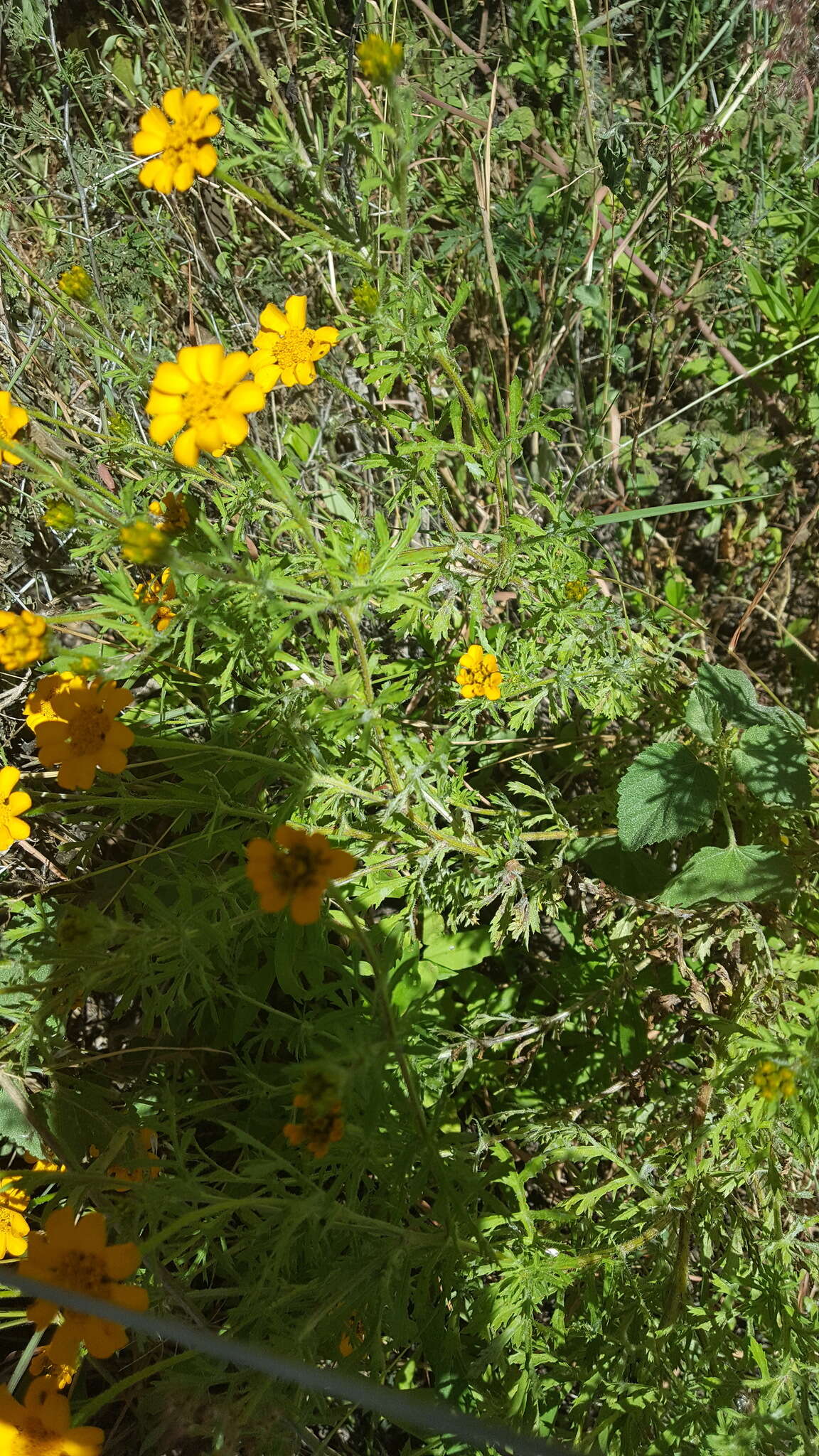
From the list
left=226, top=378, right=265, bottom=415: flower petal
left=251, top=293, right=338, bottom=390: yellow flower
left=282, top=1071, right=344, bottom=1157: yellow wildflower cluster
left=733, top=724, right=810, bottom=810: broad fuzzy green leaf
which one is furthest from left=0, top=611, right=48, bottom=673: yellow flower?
left=733, top=724, right=810, bottom=810: broad fuzzy green leaf

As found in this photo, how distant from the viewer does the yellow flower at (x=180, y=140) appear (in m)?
1.45

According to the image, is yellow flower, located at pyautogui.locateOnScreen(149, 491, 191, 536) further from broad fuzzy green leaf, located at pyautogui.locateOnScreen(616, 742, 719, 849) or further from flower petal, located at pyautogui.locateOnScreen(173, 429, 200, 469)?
broad fuzzy green leaf, located at pyautogui.locateOnScreen(616, 742, 719, 849)

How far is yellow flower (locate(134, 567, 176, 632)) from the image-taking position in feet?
5.34

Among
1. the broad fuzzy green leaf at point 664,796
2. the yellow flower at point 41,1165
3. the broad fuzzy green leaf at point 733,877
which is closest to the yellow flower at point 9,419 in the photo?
the yellow flower at point 41,1165

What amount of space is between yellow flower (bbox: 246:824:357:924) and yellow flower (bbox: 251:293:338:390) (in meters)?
1.03

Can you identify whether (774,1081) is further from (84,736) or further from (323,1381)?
(84,736)

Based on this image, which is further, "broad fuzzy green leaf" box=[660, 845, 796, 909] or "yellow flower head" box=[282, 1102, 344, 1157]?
"broad fuzzy green leaf" box=[660, 845, 796, 909]

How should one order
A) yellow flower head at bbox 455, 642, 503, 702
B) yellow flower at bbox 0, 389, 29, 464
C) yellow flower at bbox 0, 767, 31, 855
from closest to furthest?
yellow flower at bbox 0, 389, 29, 464 → yellow flower at bbox 0, 767, 31, 855 → yellow flower head at bbox 455, 642, 503, 702

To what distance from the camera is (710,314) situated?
114 inches

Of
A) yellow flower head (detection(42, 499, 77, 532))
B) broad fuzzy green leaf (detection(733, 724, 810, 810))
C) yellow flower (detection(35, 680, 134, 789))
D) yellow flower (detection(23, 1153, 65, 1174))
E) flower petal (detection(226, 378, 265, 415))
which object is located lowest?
yellow flower (detection(23, 1153, 65, 1174))

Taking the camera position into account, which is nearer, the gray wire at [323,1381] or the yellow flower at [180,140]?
the gray wire at [323,1381]

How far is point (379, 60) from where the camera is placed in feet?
4.42

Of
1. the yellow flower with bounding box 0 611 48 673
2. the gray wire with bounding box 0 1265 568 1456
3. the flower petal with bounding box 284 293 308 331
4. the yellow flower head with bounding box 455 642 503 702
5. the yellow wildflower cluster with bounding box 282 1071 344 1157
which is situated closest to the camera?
the gray wire with bounding box 0 1265 568 1456

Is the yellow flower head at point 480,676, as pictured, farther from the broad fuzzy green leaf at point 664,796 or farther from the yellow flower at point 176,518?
the yellow flower at point 176,518
